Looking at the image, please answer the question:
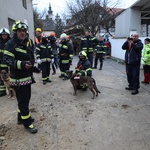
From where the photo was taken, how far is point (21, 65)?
10.3 feet

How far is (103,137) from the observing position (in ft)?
11.1

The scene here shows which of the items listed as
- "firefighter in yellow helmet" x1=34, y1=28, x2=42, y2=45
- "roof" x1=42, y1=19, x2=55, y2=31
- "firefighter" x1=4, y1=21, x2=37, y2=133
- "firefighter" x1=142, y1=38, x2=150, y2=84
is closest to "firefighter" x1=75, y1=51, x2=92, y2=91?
"firefighter" x1=142, y1=38, x2=150, y2=84

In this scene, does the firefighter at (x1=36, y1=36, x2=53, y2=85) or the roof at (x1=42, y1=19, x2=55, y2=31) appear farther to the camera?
the roof at (x1=42, y1=19, x2=55, y2=31)

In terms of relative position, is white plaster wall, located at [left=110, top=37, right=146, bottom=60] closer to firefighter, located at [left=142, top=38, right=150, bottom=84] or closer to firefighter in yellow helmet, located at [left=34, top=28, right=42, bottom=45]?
firefighter, located at [left=142, top=38, right=150, bottom=84]

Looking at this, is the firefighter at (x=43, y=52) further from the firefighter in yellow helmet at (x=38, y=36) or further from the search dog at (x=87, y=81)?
the search dog at (x=87, y=81)

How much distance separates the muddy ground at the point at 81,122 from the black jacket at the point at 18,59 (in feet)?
3.63

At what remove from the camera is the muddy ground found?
3.19m

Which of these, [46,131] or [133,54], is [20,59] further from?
[133,54]

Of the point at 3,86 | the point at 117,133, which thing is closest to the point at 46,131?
the point at 117,133

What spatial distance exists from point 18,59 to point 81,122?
6.31 feet

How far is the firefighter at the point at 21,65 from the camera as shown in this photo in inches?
125

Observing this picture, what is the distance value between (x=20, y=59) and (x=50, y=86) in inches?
142

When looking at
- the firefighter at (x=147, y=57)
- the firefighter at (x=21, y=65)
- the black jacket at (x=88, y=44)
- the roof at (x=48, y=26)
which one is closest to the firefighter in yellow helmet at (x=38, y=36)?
the black jacket at (x=88, y=44)

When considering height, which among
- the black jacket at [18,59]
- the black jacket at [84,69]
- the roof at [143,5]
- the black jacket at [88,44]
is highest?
the roof at [143,5]
